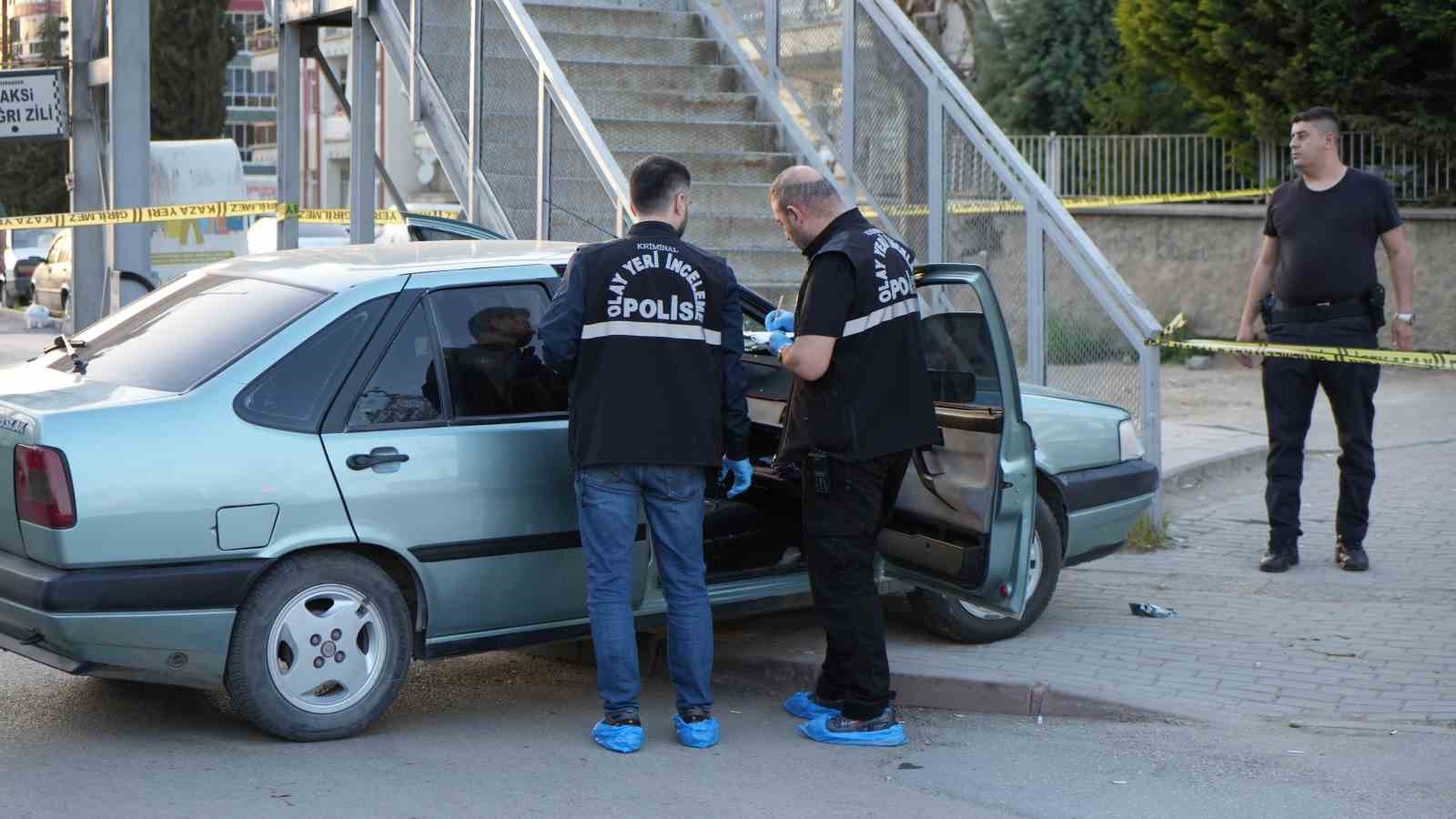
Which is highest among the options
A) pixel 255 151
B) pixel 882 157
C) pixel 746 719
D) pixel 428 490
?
pixel 255 151

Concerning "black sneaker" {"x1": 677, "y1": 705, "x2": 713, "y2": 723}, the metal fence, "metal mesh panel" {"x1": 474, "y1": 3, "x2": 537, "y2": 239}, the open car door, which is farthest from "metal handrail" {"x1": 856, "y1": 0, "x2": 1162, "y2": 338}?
the metal fence

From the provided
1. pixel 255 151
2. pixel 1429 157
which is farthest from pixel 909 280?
pixel 255 151

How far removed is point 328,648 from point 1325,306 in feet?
15.2

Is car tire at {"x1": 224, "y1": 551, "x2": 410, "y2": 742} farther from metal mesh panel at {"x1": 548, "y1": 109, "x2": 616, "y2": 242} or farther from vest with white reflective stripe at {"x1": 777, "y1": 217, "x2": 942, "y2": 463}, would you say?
metal mesh panel at {"x1": 548, "y1": 109, "x2": 616, "y2": 242}

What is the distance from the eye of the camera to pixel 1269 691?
5930 millimetres

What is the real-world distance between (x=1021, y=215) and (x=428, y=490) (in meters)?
4.72

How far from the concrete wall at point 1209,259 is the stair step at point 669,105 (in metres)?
8.39

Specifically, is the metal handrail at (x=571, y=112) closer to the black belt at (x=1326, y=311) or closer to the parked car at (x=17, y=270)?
the black belt at (x=1326, y=311)

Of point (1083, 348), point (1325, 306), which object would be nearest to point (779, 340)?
point (1325, 306)

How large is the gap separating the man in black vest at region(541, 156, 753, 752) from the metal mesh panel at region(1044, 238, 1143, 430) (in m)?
3.66

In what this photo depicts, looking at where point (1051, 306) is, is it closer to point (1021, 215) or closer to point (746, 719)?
point (1021, 215)

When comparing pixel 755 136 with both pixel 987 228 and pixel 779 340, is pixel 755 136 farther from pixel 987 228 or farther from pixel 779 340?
pixel 779 340

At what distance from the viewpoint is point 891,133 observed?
10.3 meters

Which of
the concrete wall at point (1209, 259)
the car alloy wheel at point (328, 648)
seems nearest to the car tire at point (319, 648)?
the car alloy wheel at point (328, 648)
